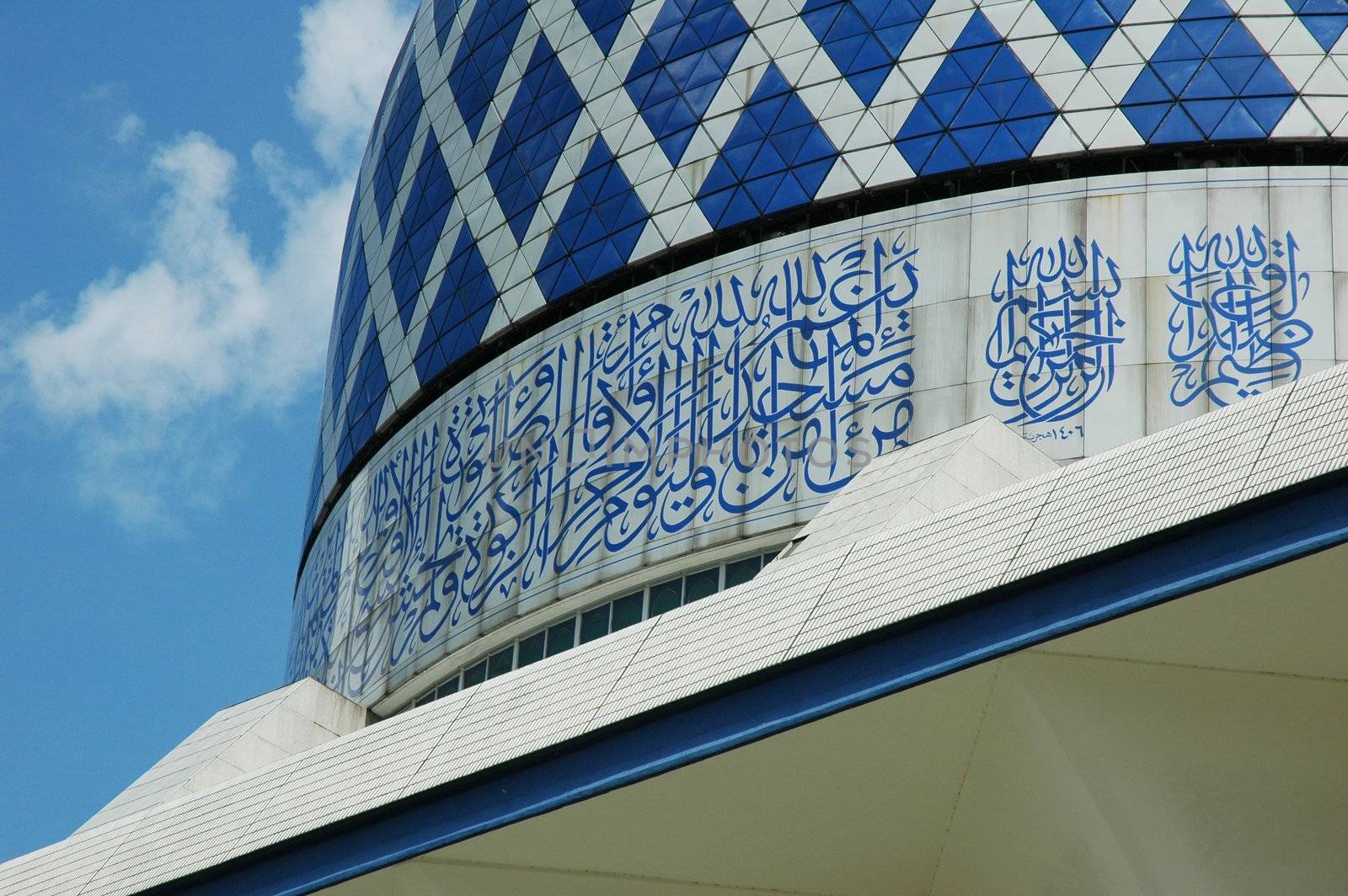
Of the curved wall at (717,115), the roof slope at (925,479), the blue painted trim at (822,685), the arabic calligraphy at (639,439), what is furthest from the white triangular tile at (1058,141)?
the blue painted trim at (822,685)

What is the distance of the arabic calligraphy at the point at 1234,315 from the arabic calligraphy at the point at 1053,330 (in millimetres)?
365

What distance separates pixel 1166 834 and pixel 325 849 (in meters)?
2.59

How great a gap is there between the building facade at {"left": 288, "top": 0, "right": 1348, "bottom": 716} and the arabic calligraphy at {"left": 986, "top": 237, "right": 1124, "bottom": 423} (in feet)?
0.06

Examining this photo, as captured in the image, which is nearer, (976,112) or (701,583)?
(701,583)

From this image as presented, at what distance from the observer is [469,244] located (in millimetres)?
14961

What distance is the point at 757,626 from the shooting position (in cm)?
663

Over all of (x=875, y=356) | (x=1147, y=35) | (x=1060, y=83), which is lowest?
(x=875, y=356)

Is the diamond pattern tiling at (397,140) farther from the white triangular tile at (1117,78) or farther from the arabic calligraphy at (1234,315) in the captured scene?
the arabic calligraphy at (1234,315)

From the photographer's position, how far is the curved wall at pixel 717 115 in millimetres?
12711

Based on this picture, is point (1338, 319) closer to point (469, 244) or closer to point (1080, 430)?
point (1080, 430)

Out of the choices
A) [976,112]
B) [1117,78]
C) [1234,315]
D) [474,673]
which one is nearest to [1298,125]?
[1117,78]

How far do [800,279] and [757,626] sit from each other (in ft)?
21.1

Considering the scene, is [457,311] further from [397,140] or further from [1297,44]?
[1297,44]

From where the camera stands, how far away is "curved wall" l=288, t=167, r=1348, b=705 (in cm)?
1202
